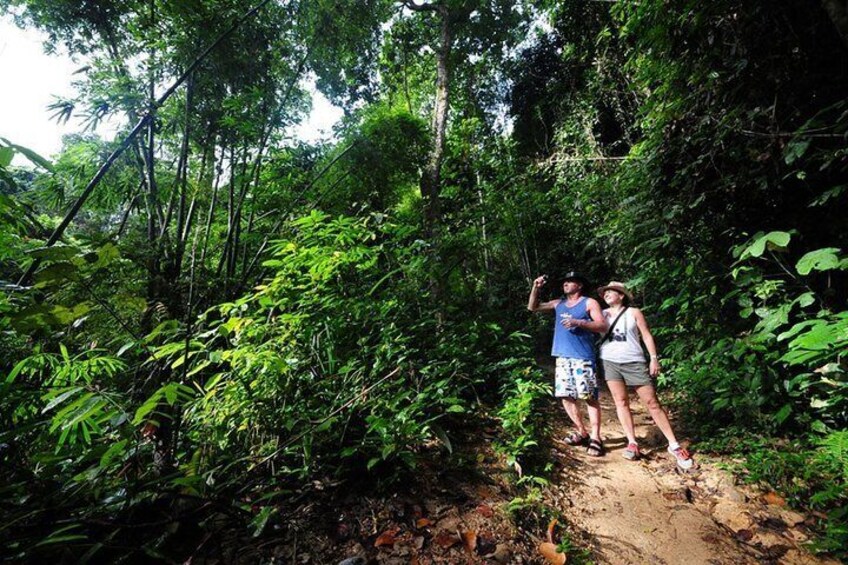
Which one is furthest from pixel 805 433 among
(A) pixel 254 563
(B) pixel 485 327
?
(A) pixel 254 563

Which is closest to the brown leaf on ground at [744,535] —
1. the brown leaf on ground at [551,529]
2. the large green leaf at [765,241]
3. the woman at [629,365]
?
the woman at [629,365]

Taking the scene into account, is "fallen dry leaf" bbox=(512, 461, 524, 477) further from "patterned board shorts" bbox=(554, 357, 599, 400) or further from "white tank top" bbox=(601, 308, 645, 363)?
"white tank top" bbox=(601, 308, 645, 363)

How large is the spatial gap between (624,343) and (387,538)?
2.76 meters

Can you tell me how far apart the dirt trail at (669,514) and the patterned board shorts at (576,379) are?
58 centimetres

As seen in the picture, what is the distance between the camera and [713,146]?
10.7 ft

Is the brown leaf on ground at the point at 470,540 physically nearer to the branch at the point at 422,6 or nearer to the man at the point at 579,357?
the man at the point at 579,357

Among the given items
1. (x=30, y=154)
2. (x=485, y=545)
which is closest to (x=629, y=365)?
(x=485, y=545)

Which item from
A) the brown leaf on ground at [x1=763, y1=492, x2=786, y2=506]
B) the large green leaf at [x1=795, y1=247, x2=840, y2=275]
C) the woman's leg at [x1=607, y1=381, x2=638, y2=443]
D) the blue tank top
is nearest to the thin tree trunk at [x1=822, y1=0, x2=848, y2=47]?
the large green leaf at [x1=795, y1=247, x2=840, y2=275]

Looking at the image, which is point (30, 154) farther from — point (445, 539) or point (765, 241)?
point (765, 241)

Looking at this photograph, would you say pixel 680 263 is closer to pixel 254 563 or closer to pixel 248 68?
pixel 254 563

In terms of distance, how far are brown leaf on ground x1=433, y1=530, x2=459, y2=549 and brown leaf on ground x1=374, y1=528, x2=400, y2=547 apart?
240 millimetres

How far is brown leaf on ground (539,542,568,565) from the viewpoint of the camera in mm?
1989

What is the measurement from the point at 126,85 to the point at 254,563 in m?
3.62

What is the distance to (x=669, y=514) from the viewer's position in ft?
8.20
